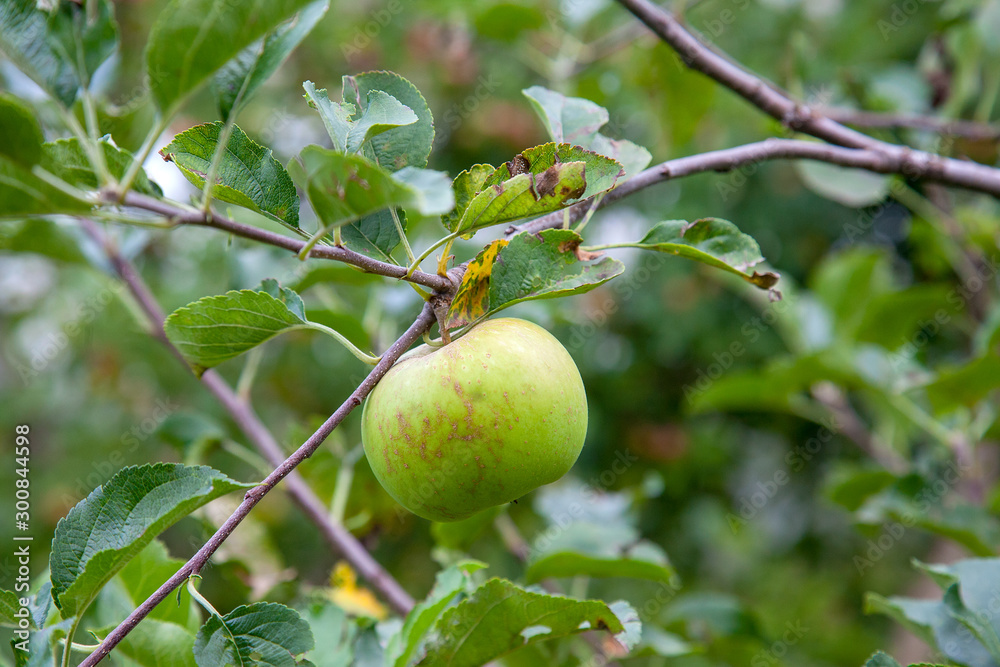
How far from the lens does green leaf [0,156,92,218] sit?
0.43m

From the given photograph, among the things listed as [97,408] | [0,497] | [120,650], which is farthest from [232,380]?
[120,650]

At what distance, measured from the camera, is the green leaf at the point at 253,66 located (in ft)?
1.63

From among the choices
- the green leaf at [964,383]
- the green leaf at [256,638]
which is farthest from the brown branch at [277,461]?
the green leaf at [964,383]

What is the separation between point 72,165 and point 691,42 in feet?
2.53

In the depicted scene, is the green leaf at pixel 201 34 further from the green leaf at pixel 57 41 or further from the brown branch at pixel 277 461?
the brown branch at pixel 277 461

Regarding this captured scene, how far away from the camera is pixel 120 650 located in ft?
2.40

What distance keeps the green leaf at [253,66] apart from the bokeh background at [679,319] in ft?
3.00

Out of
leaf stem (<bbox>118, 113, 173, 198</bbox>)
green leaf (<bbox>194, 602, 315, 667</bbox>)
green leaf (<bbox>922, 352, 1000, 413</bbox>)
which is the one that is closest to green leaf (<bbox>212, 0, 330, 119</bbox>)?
leaf stem (<bbox>118, 113, 173, 198</bbox>)

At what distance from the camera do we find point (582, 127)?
0.76 metres

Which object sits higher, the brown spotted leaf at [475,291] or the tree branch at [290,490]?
the brown spotted leaf at [475,291]

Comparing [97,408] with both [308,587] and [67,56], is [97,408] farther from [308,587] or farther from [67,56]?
[67,56]

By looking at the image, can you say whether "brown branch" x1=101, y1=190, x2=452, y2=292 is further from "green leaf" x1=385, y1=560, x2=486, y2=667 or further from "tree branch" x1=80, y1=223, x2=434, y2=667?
"green leaf" x1=385, y1=560, x2=486, y2=667

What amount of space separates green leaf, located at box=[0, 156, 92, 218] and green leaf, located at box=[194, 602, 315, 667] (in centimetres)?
34

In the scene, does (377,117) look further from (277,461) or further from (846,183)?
(846,183)
